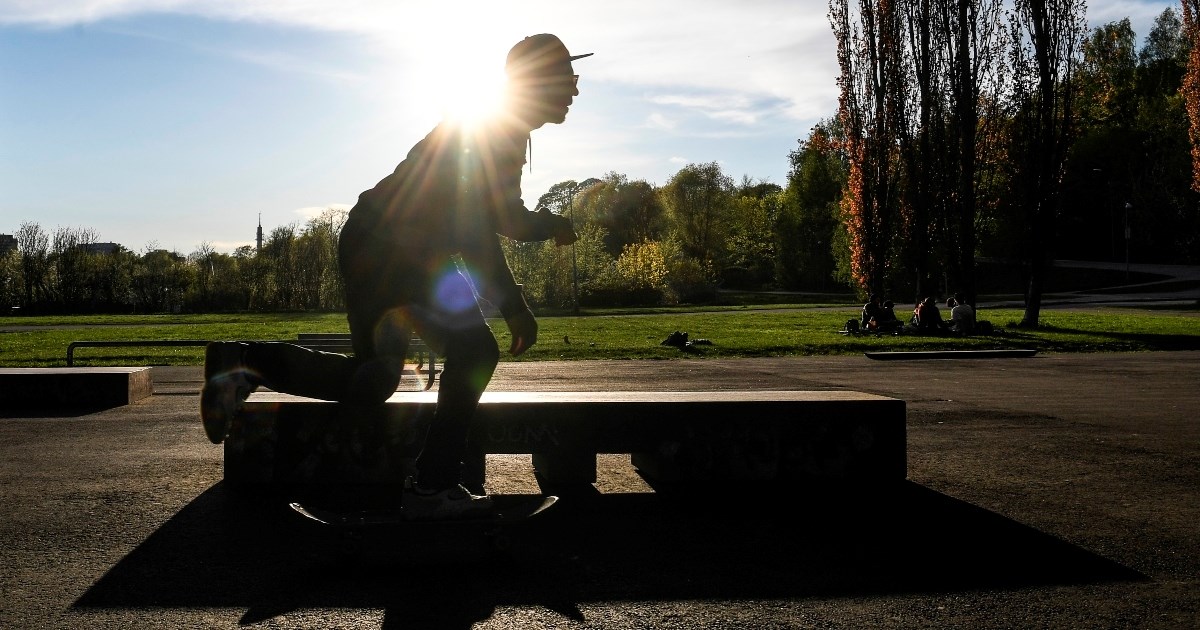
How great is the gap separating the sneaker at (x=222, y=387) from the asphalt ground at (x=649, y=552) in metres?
0.60

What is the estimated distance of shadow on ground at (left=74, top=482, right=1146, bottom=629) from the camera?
395cm

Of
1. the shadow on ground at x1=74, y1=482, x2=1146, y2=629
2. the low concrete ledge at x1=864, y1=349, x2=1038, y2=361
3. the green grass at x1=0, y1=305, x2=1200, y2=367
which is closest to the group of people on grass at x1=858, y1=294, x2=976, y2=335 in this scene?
the green grass at x1=0, y1=305, x2=1200, y2=367

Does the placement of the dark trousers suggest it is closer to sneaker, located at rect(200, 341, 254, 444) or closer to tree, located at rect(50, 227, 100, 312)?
sneaker, located at rect(200, 341, 254, 444)

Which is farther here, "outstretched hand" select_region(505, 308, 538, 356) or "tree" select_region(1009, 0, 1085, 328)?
"tree" select_region(1009, 0, 1085, 328)

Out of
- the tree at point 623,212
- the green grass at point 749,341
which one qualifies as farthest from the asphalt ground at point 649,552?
the tree at point 623,212

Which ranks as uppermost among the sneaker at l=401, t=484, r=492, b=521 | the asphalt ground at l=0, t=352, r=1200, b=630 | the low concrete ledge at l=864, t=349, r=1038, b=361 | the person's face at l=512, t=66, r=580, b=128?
the person's face at l=512, t=66, r=580, b=128

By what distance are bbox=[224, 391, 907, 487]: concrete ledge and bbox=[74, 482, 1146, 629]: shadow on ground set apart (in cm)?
36

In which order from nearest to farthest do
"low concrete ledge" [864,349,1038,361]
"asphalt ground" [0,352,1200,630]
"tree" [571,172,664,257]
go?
1. "asphalt ground" [0,352,1200,630]
2. "low concrete ledge" [864,349,1038,361]
3. "tree" [571,172,664,257]

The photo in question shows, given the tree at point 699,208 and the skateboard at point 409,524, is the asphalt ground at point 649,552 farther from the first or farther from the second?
the tree at point 699,208

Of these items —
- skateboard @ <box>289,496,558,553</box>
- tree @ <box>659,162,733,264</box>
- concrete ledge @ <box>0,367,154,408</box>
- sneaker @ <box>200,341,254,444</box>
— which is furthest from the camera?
tree @ <box>659,162,733,264</box>

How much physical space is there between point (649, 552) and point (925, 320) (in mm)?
23055

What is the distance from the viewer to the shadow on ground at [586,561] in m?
3.95

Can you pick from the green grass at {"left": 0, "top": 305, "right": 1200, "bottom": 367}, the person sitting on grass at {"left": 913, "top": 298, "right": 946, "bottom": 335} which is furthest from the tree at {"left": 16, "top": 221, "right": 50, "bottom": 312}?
the person sitting on grass at {"left": 913, "top": 298, "right": 946, "bottom": 335}

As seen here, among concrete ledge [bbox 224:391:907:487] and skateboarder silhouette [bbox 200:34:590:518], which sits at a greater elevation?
skateboarder silhouette [bbox 200:34:590:518]
